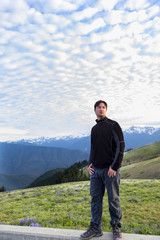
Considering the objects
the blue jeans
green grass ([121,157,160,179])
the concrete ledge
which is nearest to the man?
the blue jeans

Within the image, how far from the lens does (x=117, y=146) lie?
5980 mm

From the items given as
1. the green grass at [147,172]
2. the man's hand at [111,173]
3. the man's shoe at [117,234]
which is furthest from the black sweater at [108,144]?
the green grass at [147,172]

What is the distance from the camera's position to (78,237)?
5.58 meters

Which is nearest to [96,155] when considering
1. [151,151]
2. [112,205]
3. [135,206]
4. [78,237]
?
[112,205]

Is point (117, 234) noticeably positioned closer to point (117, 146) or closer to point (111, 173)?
point (111, 173)

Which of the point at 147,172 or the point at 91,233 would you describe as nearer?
the point at 91,233

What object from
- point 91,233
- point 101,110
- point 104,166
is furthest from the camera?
point 101,110

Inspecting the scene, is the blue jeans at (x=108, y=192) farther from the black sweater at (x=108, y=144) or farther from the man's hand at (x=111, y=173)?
the black sweater at (x=108, y=144)

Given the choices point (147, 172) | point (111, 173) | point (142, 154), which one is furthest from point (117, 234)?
point (142, 154)

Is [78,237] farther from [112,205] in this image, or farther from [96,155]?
[96,155]

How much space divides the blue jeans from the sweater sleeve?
379 mm

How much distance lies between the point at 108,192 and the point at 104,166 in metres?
0.84

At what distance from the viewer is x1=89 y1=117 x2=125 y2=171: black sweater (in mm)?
5962

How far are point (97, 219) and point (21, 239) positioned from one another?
2506mm
